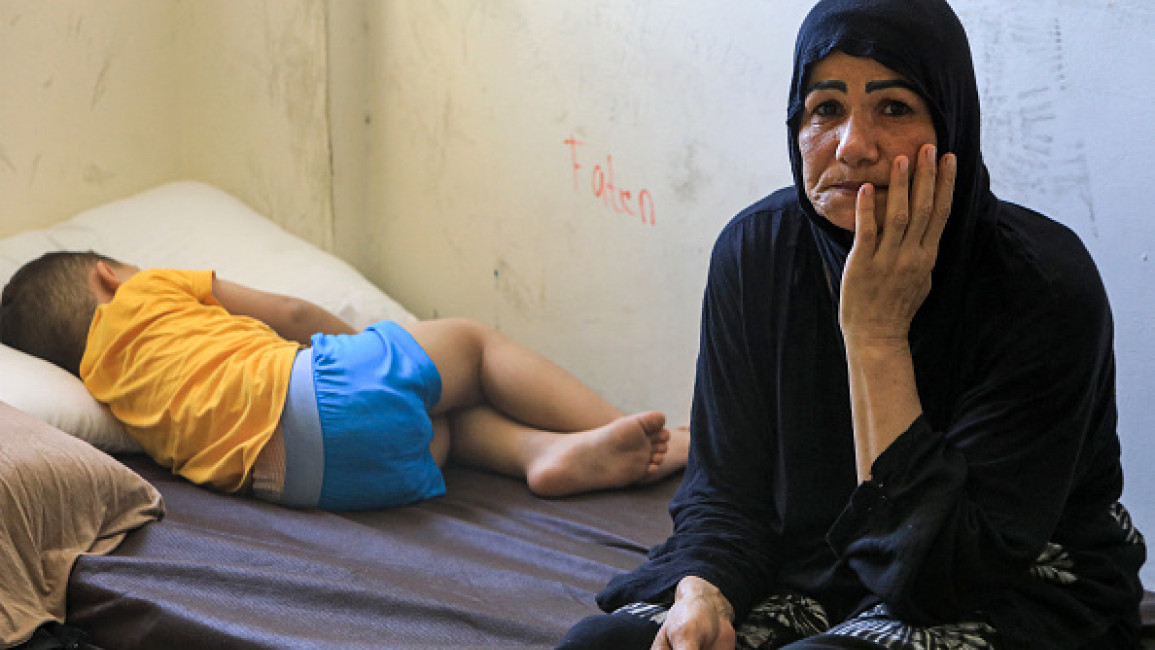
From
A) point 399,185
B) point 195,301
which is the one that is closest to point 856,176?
point 195,301

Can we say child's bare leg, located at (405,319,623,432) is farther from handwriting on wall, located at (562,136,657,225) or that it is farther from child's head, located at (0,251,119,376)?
child's head, located at (0,251,119,376)

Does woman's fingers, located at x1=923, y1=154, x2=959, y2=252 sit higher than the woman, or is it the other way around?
woman's fingers, located at x1=923, y1=154, x2=959, y2=252

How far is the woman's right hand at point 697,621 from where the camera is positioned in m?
1.23

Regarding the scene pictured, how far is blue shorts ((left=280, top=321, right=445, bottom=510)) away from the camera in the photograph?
2.03 m

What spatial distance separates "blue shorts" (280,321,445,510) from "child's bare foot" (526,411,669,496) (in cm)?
23

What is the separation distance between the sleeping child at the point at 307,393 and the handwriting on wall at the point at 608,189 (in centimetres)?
40

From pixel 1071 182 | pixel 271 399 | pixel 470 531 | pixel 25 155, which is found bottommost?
pixel 470 531

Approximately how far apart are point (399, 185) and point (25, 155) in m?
0.87

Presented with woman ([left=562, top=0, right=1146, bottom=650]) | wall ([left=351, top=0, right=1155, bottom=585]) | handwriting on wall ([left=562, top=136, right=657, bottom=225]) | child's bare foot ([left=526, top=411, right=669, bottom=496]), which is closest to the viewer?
woman ([left=562, top=0, right=1146, bottom=650])

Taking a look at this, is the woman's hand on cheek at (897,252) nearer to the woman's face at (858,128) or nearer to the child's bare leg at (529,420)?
the woman's face at (858,128)

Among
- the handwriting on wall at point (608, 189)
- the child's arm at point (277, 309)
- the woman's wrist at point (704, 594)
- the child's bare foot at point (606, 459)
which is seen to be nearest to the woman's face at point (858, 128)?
the woman's wrist at point (704, 594)

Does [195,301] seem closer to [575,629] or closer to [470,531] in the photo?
[470,531]

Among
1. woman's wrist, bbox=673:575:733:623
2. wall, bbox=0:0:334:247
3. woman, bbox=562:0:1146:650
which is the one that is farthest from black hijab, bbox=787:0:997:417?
wall, bbox=0:0:334:247

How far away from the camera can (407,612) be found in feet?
5.27
